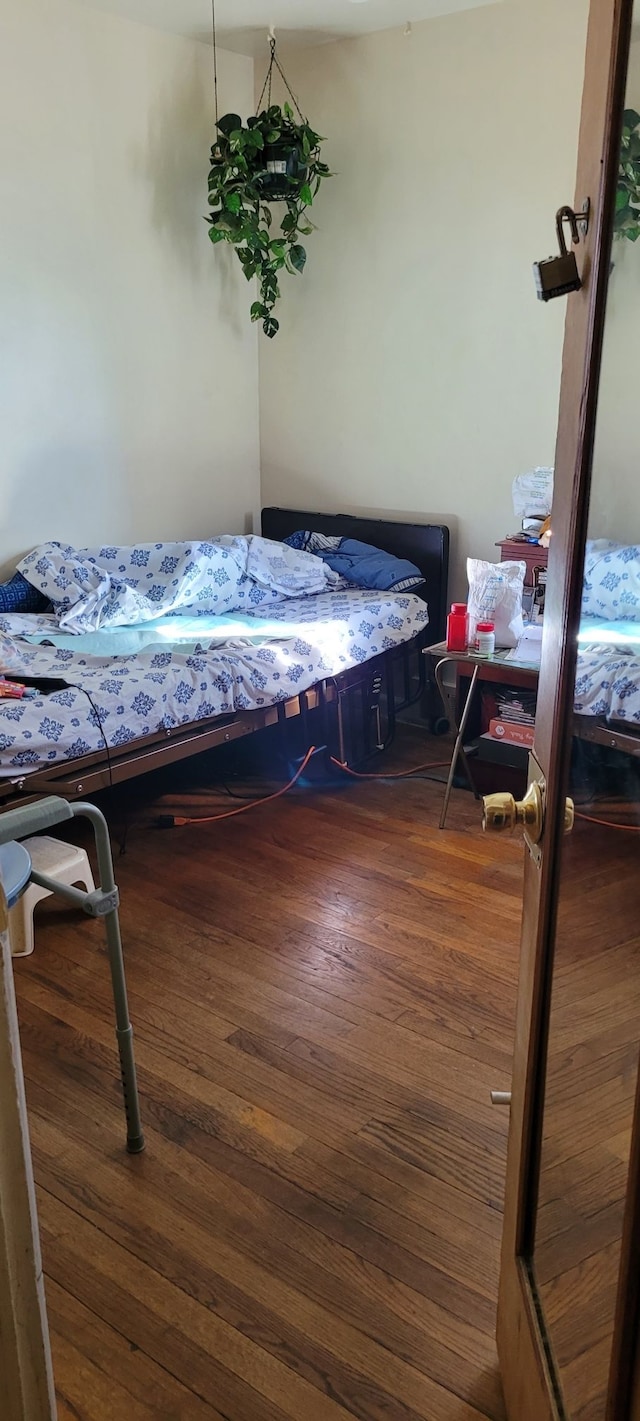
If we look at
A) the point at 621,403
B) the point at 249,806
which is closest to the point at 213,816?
the point at 249,806

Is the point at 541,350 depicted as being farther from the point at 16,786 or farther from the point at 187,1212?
the point at 187,1212

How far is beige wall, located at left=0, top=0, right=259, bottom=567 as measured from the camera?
3.40 meters

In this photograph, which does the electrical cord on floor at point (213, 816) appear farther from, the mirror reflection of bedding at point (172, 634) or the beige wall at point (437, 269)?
the beige wall at point (437, 269)

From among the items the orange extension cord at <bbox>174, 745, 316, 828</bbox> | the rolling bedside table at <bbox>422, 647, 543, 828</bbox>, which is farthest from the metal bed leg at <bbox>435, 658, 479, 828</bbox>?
the orange extension cord at <bbox>174, 745, 316, 828</bbox>

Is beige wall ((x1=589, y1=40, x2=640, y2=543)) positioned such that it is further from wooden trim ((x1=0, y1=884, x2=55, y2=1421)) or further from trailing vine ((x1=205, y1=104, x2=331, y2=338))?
trailing vine ((x1=205, y1=104, x2=331, y2=338))

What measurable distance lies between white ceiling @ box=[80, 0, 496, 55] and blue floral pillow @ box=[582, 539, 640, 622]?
3.19m

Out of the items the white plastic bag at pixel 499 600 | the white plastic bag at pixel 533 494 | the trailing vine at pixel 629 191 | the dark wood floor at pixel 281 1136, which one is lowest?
the dark wood floor at pixel 281 1136

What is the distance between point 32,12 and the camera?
3.28m

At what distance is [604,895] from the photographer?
0.97 meters

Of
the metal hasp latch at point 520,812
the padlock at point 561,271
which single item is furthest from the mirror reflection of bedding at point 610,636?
the padlock at point 561,271

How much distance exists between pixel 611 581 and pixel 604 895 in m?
0.29

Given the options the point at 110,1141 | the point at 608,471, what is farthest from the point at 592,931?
the point at 110,1141

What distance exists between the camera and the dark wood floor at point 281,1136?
1498 millimetres

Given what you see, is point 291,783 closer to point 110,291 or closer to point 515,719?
point 515,719
